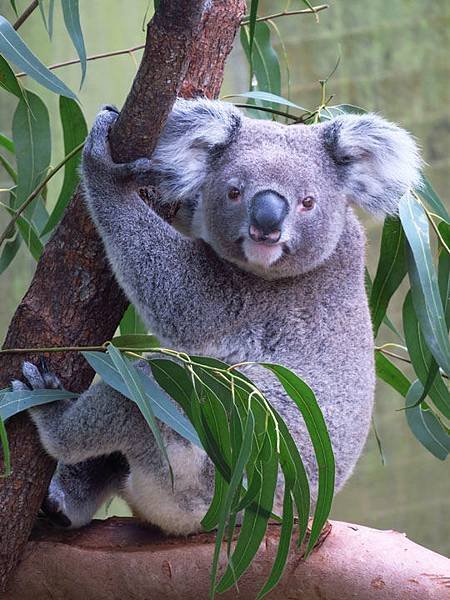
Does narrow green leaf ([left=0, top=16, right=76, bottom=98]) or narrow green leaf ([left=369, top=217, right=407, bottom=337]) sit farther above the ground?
narrow green leaf ([left=0, top=16, right=76, bottom=98])

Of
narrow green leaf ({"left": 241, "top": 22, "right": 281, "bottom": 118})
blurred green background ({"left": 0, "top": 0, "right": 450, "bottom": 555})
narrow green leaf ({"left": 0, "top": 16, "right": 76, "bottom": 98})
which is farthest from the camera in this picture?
blurred green background ({"left": 0, "top": 0, "right": 450, "bottom": 555})

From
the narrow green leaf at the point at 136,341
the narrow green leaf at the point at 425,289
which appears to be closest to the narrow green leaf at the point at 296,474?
the narrow green leaf at the point at 425,289

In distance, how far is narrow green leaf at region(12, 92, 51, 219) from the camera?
6.81 feet

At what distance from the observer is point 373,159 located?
2.16 metres

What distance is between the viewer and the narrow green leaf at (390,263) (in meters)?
2.13

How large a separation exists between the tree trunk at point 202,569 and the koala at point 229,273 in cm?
8

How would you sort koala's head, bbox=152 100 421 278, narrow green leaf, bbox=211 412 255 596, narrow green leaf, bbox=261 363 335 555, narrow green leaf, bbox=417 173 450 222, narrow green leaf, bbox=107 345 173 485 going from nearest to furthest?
narrow green leaf, bbox=211 412 255 596 → narrow green leaf, bbox=107 345 173 485 → narrow green leaf, bbox=261 363 335 555 → koala's head, bbox=152 100 421 278 → narrow green leaf, bbox=417 173 450 222

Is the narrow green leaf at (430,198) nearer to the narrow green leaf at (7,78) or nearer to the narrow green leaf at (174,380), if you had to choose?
the narrow green leaf at (174,380)

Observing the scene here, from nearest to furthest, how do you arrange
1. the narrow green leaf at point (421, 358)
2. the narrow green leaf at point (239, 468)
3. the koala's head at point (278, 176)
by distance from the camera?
the narrow green leaf at point (239, 468) < the koala's head at point (278, 176) < the narrow green leaf at point (421, 358)

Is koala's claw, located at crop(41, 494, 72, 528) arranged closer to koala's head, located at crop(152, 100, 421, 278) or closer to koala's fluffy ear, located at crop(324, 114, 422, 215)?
koala's head, located at crop(152, 100, 421, 278)

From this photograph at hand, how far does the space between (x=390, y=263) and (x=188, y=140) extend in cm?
54

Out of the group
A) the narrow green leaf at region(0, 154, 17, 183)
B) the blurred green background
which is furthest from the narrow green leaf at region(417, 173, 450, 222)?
the blurred green background

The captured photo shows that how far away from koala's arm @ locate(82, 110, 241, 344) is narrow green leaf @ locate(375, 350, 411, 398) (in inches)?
23.9

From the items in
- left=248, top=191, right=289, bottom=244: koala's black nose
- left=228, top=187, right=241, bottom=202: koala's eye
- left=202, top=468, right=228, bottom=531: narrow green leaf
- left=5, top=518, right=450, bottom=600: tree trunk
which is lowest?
left=5, top=518, right=450, bottom=600: tree trunk
